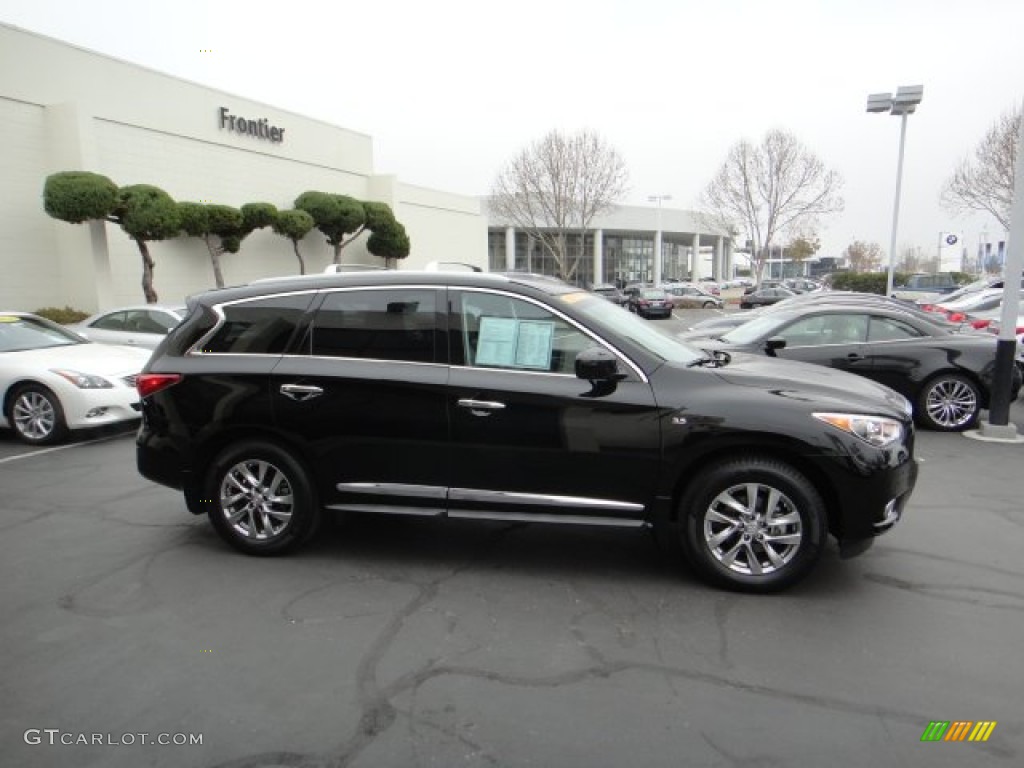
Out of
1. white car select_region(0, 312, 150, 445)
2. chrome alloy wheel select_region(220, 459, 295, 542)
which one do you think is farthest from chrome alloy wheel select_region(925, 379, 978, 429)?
white car select_region(0, 312, 150, 445)

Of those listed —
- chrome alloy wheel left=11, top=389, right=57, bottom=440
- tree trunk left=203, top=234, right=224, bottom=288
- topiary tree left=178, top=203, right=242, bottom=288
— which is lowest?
chrome alloy wheel left=11, top=389, right=57, bottom=440

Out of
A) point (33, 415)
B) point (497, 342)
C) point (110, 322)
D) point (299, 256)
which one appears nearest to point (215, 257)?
point (299, 256)

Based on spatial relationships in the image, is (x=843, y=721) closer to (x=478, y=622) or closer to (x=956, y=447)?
(x=478, y=622)

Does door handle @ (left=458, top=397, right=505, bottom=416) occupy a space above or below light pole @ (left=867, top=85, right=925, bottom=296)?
below

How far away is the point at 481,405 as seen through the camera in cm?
415

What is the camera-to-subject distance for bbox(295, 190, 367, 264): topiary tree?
93.0 feet

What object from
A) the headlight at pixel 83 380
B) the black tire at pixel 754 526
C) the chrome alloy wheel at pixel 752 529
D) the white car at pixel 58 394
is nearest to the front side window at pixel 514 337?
the black tire at pixel 754 526

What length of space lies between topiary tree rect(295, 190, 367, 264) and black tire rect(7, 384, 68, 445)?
2149 centimetres

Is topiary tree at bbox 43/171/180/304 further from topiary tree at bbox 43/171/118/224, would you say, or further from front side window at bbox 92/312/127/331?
front side window at bbox 92/312/127/331

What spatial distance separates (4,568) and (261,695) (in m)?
2.54

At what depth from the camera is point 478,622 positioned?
3711mm

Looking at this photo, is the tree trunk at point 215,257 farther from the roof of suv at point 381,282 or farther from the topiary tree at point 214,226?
the roof of suv at point 381,282

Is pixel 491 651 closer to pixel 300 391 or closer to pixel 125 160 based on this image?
pixel 300 391

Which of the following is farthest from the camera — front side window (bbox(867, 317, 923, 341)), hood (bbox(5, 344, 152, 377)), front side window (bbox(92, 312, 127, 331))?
front side window (bbox(92, 312, 127, 331))
